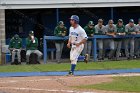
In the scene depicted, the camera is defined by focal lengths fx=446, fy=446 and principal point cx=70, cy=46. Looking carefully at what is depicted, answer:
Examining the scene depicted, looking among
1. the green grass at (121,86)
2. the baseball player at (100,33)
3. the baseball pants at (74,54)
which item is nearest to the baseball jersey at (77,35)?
the baseball pants at (74,54)

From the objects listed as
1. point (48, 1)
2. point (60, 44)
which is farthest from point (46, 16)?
point (60, 44)

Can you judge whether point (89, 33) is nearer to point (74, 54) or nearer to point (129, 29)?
point (129, 29)

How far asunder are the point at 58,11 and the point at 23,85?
10860 mm

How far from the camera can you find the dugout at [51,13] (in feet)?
65.3

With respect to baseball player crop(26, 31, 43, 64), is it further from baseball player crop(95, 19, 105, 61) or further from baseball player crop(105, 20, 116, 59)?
baseball player crop(105, 20, 116, 59)

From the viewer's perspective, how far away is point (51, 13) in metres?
22.6

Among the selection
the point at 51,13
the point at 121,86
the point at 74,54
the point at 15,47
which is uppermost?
the point at 51,13

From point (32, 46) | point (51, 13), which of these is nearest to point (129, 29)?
point (32, 46)

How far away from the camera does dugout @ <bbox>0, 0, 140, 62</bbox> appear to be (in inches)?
784

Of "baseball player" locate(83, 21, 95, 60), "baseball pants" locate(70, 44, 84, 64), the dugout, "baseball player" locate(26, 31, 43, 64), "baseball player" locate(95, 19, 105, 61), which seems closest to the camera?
"baseball pants" locate(70, 44, 84, 64)

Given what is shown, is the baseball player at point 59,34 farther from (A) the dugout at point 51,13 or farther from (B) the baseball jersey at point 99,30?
(A) the dugout at point 51,13

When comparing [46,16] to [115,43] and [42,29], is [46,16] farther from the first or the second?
[115,43]

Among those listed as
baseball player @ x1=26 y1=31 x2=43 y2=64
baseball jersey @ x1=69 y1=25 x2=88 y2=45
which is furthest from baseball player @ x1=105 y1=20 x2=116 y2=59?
baseball jersey @ x1=69 y1=25 x2=88 y2=45

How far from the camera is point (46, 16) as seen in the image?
73.9 feet
